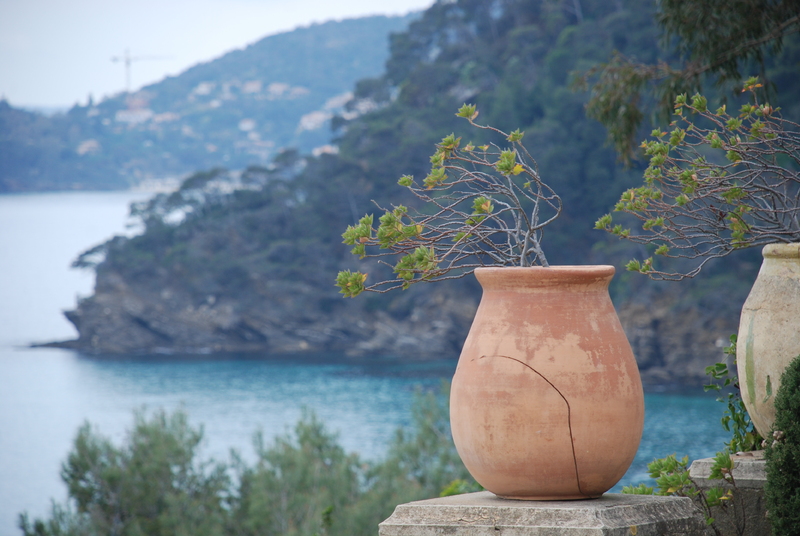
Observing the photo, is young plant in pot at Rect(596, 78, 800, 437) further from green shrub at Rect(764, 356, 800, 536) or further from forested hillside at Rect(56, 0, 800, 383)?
forested hillside at Rect(56, 0, 800, 383)

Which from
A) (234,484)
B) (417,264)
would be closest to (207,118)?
(234,484)

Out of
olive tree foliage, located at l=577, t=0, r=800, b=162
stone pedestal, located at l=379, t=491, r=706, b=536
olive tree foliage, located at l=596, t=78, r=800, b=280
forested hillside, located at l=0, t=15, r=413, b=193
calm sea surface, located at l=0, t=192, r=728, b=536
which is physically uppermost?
forested hillside, located at l=0, t=15, r=413, b=193

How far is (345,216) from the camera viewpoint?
160ft

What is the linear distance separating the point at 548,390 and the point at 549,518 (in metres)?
0.32

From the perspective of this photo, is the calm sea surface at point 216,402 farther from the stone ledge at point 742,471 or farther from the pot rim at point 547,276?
the pot rim at point 547,276

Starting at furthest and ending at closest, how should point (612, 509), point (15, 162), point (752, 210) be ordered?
1. point (15, 162)
2. point (752, 210)
3. point (612, 509)

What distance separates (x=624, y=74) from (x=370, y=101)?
50516 mm

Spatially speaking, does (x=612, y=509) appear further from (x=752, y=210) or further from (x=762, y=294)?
(x=752, y=210)

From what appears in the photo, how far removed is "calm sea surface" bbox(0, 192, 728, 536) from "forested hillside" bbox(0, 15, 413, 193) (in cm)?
2725

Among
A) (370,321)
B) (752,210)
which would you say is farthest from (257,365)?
(752,210)

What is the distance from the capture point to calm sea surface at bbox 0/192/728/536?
95.7 feet

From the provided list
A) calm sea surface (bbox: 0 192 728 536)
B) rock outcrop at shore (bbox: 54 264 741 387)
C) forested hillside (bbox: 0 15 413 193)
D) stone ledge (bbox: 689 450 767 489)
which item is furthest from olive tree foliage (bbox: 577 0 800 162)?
forested hillside (bbox: 0 15 413 193)

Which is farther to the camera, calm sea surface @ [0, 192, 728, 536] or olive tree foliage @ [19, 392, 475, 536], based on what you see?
calm sea surface @ [0, 192, 728, 536]

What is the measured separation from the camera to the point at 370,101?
5609 cm
